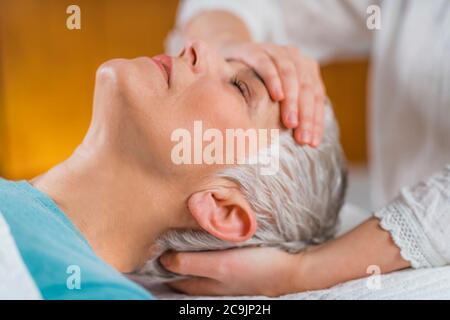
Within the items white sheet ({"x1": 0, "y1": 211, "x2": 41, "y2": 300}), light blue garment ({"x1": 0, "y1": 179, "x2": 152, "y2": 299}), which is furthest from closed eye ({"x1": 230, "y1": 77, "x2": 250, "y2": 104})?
white sheet ({"x1": 0, "y1": 211, "x2": 41, "y2": 300})

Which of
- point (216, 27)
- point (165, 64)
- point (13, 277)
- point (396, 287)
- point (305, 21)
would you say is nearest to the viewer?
point (13, 277)

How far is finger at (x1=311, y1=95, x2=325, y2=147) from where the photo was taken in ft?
3.62

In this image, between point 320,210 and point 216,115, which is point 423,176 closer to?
point 320,210

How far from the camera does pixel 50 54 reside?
2742 millimetres

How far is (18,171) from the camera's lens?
267 cm

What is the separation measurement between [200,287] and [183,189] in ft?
0.56

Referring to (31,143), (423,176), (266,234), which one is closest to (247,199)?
(266,234)

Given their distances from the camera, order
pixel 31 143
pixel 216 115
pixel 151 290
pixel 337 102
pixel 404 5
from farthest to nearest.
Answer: pixel 337 102
pixel 31 143
pixel 404 5
pixel 151 290
pixel 216 115

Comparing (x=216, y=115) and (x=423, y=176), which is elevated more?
(x=216, y=115)

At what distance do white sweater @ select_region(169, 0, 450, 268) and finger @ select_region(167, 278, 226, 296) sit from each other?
61cm

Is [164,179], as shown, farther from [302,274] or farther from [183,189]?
[302,274]

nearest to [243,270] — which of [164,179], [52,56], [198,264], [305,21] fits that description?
[198,264]

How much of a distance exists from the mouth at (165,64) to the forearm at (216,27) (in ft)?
1.14

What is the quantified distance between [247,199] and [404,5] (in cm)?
73
